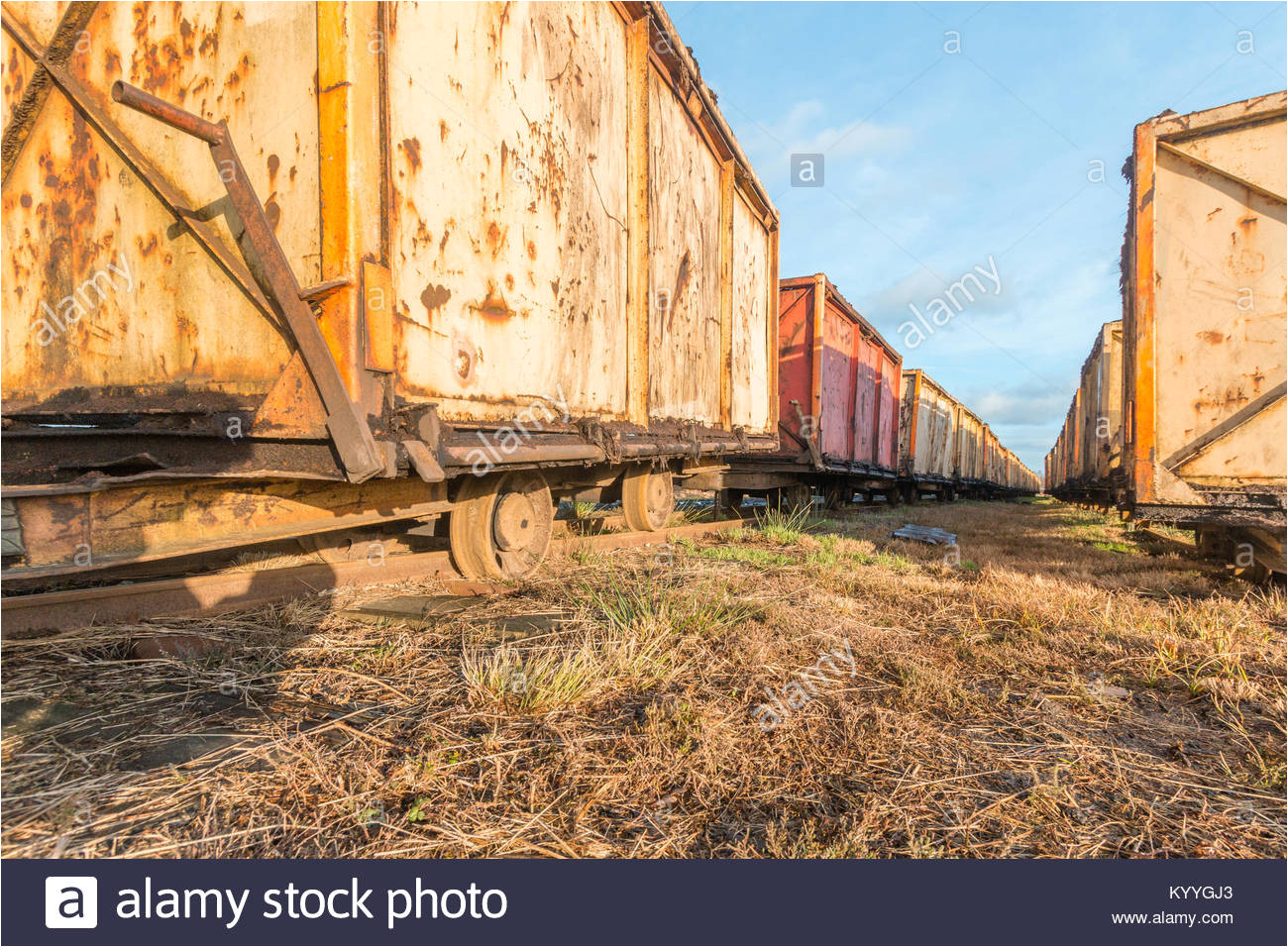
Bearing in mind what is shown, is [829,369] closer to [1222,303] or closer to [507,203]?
[1222,303]

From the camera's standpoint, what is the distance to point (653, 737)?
1.86m

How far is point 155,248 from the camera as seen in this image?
9.20 ft

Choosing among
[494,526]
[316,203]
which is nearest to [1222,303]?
[494,526]

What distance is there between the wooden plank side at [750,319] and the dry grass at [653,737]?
4398 mm

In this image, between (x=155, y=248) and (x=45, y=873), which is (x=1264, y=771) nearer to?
(x=45, y=873)

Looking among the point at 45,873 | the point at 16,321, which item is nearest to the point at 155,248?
the point at 16,321

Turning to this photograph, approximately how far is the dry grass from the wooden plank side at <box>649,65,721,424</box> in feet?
8.39

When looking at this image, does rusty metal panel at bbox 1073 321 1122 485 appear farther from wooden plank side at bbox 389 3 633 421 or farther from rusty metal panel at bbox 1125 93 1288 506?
wooden plank side at bbox 389 3 633 421

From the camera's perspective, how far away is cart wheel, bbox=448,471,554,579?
365 cm

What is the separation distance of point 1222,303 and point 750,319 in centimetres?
442

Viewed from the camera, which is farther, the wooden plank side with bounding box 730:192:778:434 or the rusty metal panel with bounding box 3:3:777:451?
the wooden plank side with bounding box 730:192:778:434

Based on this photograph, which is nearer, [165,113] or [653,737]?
[653,737]

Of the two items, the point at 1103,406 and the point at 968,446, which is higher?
the point at 1103,406

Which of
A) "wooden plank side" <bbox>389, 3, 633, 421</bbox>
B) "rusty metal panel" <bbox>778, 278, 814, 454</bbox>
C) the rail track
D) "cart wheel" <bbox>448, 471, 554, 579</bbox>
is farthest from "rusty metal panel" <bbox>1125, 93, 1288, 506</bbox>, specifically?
"rusty metal panel" <bbox>778, 278, 814, 454</bbox>
